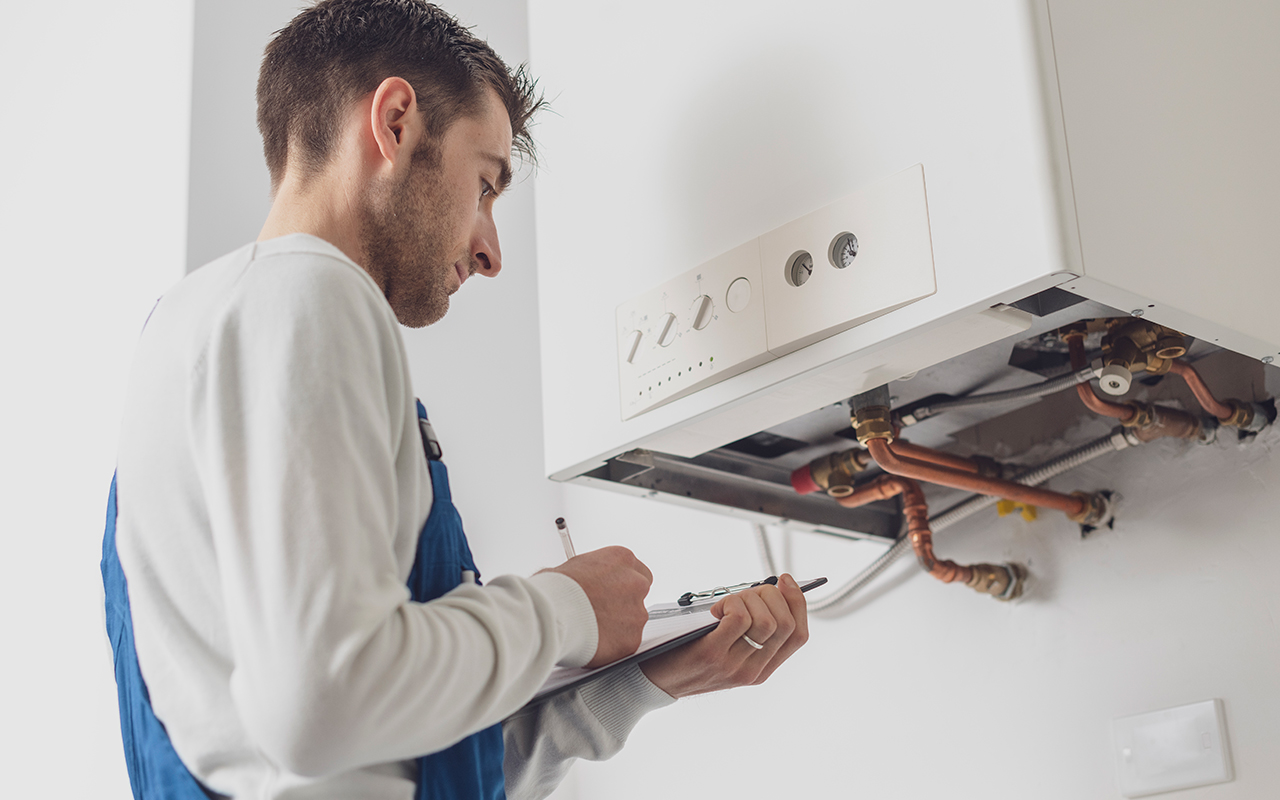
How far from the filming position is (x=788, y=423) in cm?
113

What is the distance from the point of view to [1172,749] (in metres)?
1.05

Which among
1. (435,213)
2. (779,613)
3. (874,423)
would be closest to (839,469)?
(874,423)

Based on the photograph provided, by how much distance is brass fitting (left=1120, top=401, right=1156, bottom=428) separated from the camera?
104cm

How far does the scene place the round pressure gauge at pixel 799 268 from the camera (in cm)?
93

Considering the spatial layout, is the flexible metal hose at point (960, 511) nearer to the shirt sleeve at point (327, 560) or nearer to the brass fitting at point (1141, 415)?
the brass fitting at point (1141, 415)

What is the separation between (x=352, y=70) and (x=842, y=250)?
16.2 inches

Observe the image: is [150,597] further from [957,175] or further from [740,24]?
[740,24]

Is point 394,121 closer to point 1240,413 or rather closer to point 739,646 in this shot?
point 739,646

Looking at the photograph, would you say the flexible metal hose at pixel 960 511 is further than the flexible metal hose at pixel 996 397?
Yes

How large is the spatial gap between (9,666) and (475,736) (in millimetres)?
1041

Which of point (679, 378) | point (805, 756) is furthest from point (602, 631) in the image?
point (805, 756)

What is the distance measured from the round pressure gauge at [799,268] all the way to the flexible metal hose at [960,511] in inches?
15.2

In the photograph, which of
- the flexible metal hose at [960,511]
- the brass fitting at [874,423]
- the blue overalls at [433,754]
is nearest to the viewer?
the blue overalls at [433,754]

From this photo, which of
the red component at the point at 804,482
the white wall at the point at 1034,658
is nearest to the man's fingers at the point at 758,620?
the red component at the point at 804,482
